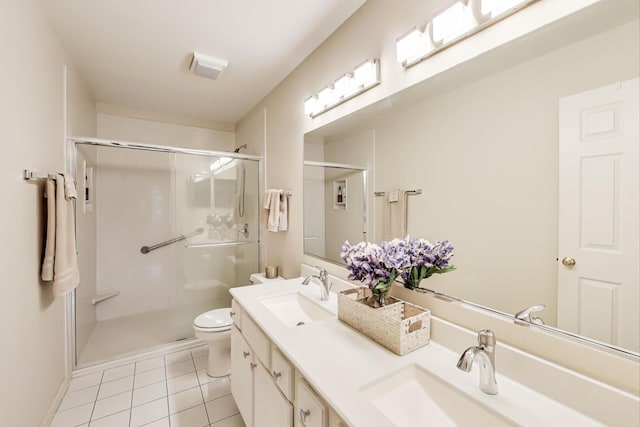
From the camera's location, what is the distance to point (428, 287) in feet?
3.72

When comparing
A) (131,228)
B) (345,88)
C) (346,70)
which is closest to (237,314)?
(345,88)

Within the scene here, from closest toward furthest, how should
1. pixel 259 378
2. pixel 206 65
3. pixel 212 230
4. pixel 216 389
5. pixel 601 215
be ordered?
1. pixel 601 215
2. pixel 259 378
3. pixel 216 389
4. pixel 206 65
5. pixel 212 230

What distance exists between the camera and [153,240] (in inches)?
123

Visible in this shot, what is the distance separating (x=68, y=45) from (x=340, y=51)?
74.9 inches

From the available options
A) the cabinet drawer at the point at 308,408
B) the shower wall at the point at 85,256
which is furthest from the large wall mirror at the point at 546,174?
the shower wall at the point at 85,256

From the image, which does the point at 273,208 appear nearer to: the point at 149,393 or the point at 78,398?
the point at 149,393

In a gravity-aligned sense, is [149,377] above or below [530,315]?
below

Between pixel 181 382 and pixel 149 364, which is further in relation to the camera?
pixel 149 364

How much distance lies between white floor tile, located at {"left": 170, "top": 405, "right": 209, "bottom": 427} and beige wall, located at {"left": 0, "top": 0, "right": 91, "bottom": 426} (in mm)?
683

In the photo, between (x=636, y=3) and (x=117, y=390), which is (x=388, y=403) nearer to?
(x=636, y=3)

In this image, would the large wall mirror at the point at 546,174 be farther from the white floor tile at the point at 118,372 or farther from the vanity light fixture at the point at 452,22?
the white floor tile at the point at 118,372

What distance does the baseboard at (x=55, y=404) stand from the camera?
1547 millimetres

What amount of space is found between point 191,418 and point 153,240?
2.10 meters

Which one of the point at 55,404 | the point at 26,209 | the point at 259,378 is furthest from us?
the point at 55,404
